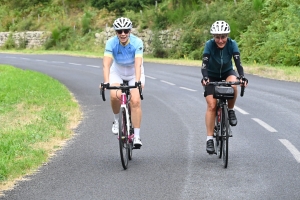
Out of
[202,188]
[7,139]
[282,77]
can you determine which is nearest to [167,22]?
[282,77]

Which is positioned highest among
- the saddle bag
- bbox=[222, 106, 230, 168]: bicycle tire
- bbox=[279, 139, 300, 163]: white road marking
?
the saddle bag

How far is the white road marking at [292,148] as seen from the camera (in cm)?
920

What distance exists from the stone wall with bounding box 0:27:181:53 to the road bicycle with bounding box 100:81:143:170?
32.3 metres

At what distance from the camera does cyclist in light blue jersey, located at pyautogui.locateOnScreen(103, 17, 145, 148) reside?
29.2ft

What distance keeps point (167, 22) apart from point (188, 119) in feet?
99.8

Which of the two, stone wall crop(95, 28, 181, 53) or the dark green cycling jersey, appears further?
stone wall crop(95, 28, 181, 53)

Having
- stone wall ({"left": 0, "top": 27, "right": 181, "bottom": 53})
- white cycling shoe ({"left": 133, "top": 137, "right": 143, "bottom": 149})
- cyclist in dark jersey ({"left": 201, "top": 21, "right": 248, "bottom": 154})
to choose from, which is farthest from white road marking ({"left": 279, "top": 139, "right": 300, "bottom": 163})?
stone wall ({"left": 0, "top": 27, "right": 181, "bottom": 53})

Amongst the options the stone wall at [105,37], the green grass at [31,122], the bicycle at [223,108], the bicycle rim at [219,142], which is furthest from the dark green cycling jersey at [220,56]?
the stone wall at [105,37]

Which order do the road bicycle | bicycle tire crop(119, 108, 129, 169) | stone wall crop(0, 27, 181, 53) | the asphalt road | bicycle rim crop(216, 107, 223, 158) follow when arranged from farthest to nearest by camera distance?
stone wall crop(0, 27, 181, 53)
bicycle rim crop(216, 107, 223, 158)
the road bicycle
bicycle tire crop(119, 108, 129, 169)
the asphalt road

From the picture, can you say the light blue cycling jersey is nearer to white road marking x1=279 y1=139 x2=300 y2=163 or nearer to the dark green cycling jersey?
the dark green cycling jersey

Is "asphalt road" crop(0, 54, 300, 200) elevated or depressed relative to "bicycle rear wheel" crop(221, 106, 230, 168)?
depressed

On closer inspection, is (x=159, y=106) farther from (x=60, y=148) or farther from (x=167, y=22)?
(x=167, y=22)

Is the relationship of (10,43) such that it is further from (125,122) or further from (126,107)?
(125,122)

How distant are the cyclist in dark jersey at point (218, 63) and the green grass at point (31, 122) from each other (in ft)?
7.86
